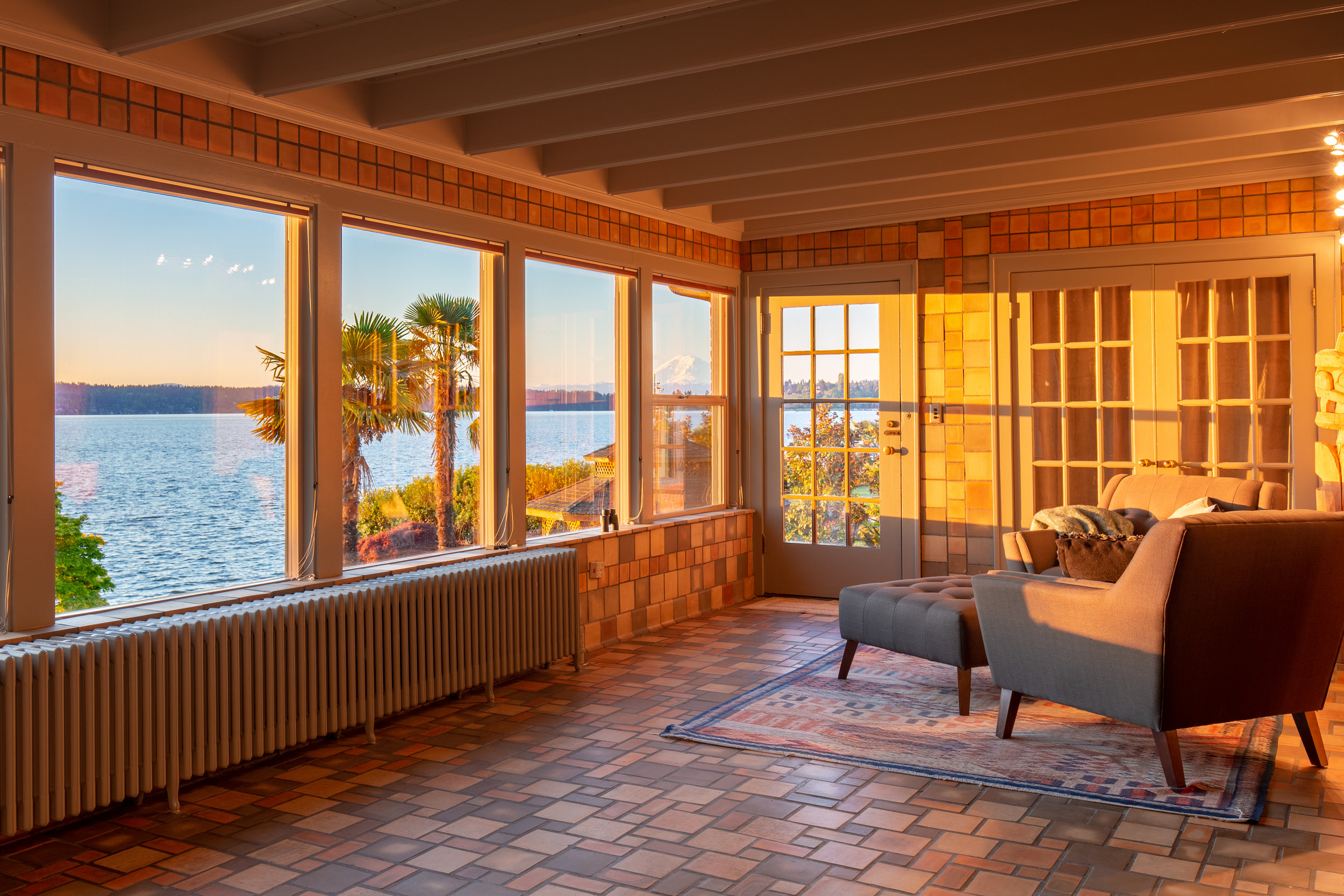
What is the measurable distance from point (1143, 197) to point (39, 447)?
18.6ft

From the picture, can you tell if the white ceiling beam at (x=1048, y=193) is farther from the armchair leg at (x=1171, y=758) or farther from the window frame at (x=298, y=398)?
the window frame at (x=298, y=398)

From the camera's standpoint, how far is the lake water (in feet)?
11.0

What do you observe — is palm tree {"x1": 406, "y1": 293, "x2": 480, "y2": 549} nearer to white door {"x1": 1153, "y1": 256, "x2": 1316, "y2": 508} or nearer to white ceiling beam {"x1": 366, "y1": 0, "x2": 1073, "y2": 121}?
white ceiling beam {"x1": 366, "y1": 0, "x2": 1073, "y2": 121}

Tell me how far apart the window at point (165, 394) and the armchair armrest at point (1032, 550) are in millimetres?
3175

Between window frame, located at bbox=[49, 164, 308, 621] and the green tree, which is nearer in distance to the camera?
the green tree

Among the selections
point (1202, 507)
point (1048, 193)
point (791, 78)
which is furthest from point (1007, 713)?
point (1048, 193)

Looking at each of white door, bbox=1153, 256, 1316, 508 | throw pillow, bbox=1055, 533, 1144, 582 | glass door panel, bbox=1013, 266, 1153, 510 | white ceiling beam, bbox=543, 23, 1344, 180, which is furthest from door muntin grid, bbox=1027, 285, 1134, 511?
throw pillow, bbox=1055, 533, 1144, 582

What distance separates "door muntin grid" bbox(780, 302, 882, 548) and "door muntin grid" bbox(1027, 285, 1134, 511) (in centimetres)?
104

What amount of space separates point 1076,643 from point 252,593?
2.98 m

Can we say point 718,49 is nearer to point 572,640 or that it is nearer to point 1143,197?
point 572,640

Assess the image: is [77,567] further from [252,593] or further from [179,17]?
[179,17]

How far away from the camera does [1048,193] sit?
19.6 feet

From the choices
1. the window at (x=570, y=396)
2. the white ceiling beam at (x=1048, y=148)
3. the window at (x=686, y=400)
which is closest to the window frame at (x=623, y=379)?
the window at (x=570, y=396)

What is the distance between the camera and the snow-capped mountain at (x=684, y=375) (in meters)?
6.36
